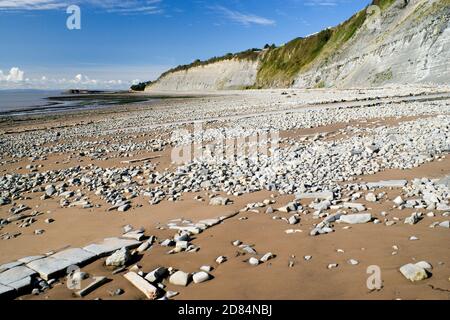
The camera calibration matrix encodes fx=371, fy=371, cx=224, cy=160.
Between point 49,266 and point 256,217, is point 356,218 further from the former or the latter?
point 49,266

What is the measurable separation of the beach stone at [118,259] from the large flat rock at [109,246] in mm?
417

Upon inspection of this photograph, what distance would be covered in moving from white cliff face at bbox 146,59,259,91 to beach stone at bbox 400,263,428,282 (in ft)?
426

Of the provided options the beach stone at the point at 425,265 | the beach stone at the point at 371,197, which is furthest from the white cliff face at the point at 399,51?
the beach stone at the point at 425,265

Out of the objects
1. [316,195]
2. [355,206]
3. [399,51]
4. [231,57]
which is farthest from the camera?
[231,57]

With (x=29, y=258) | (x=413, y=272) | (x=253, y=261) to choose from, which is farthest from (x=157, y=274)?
(x=413, y=272)

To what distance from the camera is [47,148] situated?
1997cm

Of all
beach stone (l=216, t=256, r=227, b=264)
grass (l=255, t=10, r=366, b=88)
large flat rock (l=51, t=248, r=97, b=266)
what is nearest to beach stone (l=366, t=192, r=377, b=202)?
beach stone (l=216, t=256, r=227, b=264)

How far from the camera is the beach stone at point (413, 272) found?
477 centimetres

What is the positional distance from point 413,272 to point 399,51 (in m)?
62.5

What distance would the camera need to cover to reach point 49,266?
6105 millimetres

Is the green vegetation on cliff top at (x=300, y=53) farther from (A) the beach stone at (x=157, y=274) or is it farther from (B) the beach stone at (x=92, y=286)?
(B) the beach stone at (x=92, y=286)
